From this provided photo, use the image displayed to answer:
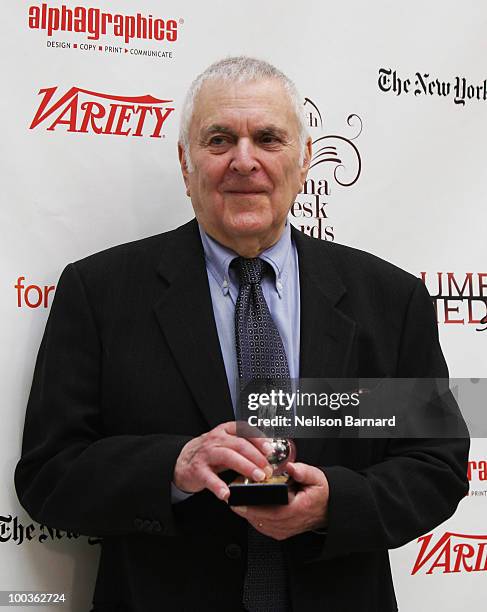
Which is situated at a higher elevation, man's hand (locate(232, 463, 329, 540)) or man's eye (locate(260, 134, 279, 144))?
man's eye (locate(260, 134, 279, 144))

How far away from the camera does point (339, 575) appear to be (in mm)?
1487

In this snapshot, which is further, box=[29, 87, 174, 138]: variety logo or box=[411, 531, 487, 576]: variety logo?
box=[411, 531, 487, 576]: variety logo

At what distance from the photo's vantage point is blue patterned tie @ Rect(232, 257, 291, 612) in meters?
1.44

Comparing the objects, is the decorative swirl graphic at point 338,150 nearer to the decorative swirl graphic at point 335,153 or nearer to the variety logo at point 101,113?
the decorative swirl graphic at point 335,153

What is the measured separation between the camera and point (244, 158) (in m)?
1.52

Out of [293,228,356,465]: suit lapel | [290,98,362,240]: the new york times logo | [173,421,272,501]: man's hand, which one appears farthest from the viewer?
[290,98,362,240]: the new york times logo

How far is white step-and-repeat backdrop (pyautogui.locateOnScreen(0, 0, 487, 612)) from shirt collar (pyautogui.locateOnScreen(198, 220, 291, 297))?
0.80 ft

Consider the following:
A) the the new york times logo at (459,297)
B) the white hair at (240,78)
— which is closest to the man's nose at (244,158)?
the white hair at (240,78)

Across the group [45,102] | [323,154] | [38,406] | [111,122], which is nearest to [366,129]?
[323,154]

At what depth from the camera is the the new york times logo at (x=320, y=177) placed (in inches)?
74.5

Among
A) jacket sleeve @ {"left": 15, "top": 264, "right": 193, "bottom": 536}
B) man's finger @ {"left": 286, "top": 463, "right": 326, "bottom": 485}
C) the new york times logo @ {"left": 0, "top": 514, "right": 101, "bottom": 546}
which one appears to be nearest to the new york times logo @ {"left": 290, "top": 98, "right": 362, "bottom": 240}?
jacket sleeve @ {"left": 15, "top": 264, "right": 193, "bottom": 536}

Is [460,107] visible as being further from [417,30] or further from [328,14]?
[328,14]

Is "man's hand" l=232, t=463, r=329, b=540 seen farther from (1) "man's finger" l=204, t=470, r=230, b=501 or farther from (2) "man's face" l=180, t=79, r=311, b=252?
(2) "man's face" l=180, t=79, r=311, b=252

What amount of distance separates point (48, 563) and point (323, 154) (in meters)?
0.96
